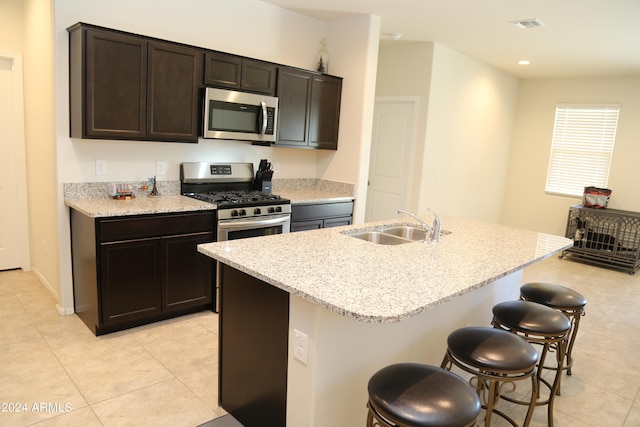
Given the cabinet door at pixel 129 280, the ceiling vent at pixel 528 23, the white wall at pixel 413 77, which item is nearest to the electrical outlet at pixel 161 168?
the cabinet door at pixel 129 280

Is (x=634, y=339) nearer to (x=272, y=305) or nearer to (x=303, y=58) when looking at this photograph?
(x=272, y=305)

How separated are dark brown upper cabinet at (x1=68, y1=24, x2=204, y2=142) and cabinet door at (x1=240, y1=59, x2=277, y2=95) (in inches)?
16.7

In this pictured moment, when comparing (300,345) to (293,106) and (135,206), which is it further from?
(293,106)

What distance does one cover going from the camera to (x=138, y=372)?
2650 mm

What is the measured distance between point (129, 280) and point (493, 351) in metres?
2.42

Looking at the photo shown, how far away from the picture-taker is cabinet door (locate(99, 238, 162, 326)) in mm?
2965

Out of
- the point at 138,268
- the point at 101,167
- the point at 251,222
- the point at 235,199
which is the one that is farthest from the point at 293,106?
the point at 138,268

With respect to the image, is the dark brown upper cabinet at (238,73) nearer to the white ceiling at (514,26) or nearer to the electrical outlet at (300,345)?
the white ceiling at (514,26)

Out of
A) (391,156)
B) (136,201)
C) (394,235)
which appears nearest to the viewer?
(394,235)

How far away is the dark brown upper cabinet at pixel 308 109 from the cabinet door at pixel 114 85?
4.28ft

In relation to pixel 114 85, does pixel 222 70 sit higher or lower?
higher

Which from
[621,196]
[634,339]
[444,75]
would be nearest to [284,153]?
[444,75]

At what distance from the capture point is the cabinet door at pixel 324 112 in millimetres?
4406

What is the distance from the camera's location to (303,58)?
4570 mm
